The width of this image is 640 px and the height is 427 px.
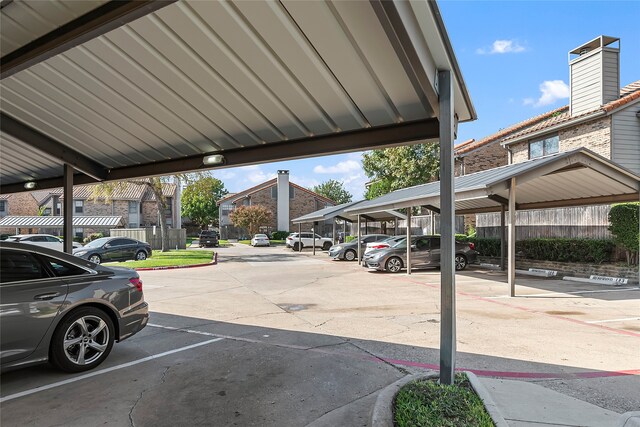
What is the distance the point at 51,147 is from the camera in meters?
6.88

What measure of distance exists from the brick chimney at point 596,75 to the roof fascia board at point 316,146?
686 inches

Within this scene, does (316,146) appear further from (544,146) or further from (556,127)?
(544,146)

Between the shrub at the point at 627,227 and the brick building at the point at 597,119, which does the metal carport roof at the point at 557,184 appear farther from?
the brick building at the point at 597,119

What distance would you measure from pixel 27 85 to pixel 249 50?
331cm

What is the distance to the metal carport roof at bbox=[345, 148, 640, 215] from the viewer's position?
33.3ft

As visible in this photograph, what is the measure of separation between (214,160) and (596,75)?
767 inches

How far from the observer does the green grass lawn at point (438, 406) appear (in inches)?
128

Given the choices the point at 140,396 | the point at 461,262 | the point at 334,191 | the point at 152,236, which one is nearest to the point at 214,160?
the point at 140,396

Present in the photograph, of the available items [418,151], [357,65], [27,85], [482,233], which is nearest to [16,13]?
[27,85]

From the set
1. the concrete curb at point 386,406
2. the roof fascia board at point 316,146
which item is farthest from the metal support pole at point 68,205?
the concrete curb at point 386,406

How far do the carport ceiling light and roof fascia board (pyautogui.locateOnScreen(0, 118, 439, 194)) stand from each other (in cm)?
8

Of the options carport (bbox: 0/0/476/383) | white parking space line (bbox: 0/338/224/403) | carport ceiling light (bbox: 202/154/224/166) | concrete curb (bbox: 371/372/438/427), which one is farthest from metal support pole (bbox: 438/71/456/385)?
carport ceiling light (bbox: 202/154/224/166)

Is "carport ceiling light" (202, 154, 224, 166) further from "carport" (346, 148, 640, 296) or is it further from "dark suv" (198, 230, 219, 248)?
"dark suv" (198, 230, 219, 248)

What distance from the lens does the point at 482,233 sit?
66.0ft
